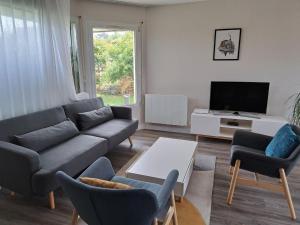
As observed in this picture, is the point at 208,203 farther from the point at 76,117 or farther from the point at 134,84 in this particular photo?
the point at 134,84

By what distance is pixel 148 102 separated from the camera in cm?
447

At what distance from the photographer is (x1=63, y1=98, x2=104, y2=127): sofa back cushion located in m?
3.13

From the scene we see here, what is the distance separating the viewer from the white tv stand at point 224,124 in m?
3.55

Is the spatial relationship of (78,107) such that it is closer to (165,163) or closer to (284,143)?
(165,163)

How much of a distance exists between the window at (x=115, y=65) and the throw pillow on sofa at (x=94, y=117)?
75 cm

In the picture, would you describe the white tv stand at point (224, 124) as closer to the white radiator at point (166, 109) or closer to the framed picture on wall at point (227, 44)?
the white radiator at point (166, 109)

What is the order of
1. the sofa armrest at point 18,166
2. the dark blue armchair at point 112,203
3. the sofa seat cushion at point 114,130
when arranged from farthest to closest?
1. the sofa seat cushion at point 114,130
2. the sofa armrest at point 18,166
3. the dark blue armchair at point 112,203

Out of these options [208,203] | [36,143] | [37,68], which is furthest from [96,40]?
[208,203]

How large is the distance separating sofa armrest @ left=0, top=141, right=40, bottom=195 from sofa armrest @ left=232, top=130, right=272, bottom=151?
228cm

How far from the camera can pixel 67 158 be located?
2.24 metres

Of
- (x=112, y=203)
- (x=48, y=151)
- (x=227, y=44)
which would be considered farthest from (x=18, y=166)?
(x=227, y=44)

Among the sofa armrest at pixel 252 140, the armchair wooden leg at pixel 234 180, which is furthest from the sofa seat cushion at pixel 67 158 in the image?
the sofa armrest at pixel 252 140

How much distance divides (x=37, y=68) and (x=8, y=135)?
100cm

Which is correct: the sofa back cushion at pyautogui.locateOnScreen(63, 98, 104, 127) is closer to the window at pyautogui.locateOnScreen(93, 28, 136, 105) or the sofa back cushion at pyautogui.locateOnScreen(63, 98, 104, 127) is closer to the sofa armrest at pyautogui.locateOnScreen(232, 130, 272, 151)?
the window at pyautogui.locateOnScreen(93, 28, 136, 105)
